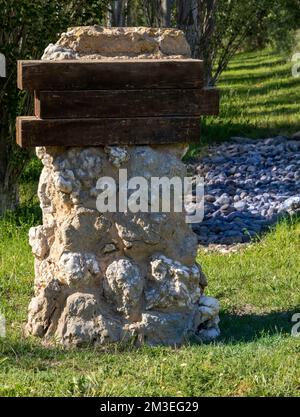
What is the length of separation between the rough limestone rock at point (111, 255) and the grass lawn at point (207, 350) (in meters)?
0.18

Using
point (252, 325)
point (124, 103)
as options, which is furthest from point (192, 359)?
point (124, 103)

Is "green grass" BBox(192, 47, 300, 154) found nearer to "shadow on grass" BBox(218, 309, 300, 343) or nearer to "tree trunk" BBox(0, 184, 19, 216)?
"tree trunk" BBox(0, 184, 19, 216)

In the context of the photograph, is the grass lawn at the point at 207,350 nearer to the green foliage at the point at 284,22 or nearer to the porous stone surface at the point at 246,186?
the porous stone surface at the point at 246,186

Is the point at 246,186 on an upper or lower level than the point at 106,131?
lower

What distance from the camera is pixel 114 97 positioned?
6.55 m

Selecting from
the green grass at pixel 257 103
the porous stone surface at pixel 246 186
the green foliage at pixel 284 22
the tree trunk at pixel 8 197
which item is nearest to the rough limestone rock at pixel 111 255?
the porous stone surface at pixel 246 186

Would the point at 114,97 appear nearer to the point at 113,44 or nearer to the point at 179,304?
the point at 113,44

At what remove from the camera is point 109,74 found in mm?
6500

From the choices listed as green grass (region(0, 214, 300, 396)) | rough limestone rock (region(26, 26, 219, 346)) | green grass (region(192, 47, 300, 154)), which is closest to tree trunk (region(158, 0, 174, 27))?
green grass (region(192, 47, 300, 154))

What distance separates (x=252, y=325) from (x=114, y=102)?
5.69 ft

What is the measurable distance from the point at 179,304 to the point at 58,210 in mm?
962

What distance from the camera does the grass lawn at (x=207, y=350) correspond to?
5.60 metres

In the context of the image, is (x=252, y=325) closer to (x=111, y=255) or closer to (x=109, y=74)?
(x=111, y=255)
